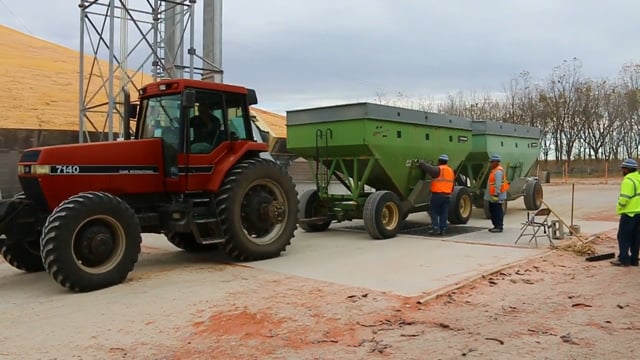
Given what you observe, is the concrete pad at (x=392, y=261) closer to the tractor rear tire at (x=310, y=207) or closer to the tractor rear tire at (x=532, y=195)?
the tractor rear tire at (x=310, y=207)

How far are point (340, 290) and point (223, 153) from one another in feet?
10.2

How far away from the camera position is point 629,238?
907 cm

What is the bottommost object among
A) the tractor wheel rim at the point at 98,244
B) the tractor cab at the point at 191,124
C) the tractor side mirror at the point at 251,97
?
the tractor wheel rim at the point at 98,244

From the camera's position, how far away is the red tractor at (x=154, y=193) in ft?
24.0

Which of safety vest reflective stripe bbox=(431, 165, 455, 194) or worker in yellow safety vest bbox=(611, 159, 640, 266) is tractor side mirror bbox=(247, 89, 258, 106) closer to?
safety vest reflective stripe bbox=(431, 165, 455, 194)

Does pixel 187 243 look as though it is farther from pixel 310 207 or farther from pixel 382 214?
pixel 382 214

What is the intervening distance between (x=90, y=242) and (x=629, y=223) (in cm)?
783

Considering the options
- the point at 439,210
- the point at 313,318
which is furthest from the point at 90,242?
the point at 439,210

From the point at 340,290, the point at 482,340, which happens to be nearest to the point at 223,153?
the point at 340,290

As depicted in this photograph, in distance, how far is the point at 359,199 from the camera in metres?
12.7

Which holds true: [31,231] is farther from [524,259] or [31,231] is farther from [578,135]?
[578,135]

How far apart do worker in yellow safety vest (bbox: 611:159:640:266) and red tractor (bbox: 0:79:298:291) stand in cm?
516

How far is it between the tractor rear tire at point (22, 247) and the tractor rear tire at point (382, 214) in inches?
239

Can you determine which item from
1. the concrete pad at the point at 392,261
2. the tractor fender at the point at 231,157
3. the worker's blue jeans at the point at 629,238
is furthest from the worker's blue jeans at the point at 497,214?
the tractor fender at the point at 231,157
